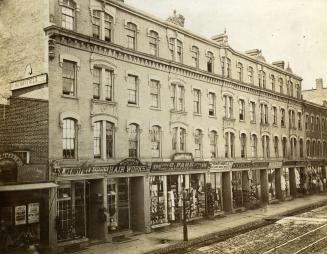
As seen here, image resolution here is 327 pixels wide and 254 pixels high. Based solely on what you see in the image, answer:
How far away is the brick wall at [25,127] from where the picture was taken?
16541mm

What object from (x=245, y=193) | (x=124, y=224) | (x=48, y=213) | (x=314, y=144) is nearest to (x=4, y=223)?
(x=48, y=213)

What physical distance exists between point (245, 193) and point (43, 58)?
20.1m

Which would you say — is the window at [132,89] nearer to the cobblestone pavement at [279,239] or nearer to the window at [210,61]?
the window at [210,61]

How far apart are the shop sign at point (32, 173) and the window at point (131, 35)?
8.83 metres

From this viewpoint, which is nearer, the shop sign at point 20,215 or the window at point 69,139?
→ the shop sign at point 20,215

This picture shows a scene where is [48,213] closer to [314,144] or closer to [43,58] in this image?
[43,58]

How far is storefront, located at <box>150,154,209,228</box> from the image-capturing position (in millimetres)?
23250

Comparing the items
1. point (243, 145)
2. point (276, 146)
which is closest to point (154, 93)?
point (243, 145)

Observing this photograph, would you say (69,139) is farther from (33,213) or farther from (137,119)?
(137,119)

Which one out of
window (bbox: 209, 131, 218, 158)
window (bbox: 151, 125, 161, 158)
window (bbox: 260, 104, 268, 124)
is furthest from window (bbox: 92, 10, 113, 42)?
window (bbox: 260, 104, 268, 124)

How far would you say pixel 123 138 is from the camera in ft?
70.1

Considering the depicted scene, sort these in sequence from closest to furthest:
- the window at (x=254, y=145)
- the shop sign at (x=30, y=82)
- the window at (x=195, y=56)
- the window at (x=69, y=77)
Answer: the shop sign at (x=30, y=82) < the window at (x=69, y=77) < the window at (x=195, y=56) < the window at (x=254, y=145)

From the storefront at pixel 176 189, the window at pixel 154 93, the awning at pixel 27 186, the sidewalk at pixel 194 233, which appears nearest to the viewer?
the awning at pixel 27 186

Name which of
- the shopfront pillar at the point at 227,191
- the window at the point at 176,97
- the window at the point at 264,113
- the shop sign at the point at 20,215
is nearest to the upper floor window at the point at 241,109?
the window at the point at 264,113
